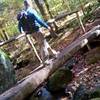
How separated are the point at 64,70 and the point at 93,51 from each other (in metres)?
2.32

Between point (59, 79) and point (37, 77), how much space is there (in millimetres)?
1417

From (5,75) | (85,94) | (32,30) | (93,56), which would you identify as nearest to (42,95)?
(5,75)

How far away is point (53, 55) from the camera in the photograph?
9.83 m

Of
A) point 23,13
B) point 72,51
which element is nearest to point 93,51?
point 72,51

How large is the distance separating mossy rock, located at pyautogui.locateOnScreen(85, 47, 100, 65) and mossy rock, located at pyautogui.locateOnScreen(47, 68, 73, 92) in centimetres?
157

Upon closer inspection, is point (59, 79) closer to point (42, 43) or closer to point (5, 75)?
point (42, 43)

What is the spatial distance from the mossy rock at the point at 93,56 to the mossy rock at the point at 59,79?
1.57m

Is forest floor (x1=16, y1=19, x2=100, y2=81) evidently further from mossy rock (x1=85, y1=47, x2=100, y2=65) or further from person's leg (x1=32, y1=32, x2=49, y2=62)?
person's leg (x1=32, y1=32, x2=49, y2=62)

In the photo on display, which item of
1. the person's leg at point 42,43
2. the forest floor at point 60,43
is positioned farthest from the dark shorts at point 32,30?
the forest floor at point 60,43

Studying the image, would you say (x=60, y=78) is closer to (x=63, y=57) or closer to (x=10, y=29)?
(x=63, y=57)

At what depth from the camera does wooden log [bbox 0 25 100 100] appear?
6.52 m

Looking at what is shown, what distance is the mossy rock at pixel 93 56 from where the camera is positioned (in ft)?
34.1

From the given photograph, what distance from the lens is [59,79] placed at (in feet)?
29.3

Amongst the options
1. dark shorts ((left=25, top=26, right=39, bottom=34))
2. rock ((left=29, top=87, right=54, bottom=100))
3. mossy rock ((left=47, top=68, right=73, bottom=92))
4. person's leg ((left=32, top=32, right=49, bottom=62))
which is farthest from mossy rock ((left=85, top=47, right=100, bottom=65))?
dark shorts ((left=25, top=26, right=39, bottom=34))
